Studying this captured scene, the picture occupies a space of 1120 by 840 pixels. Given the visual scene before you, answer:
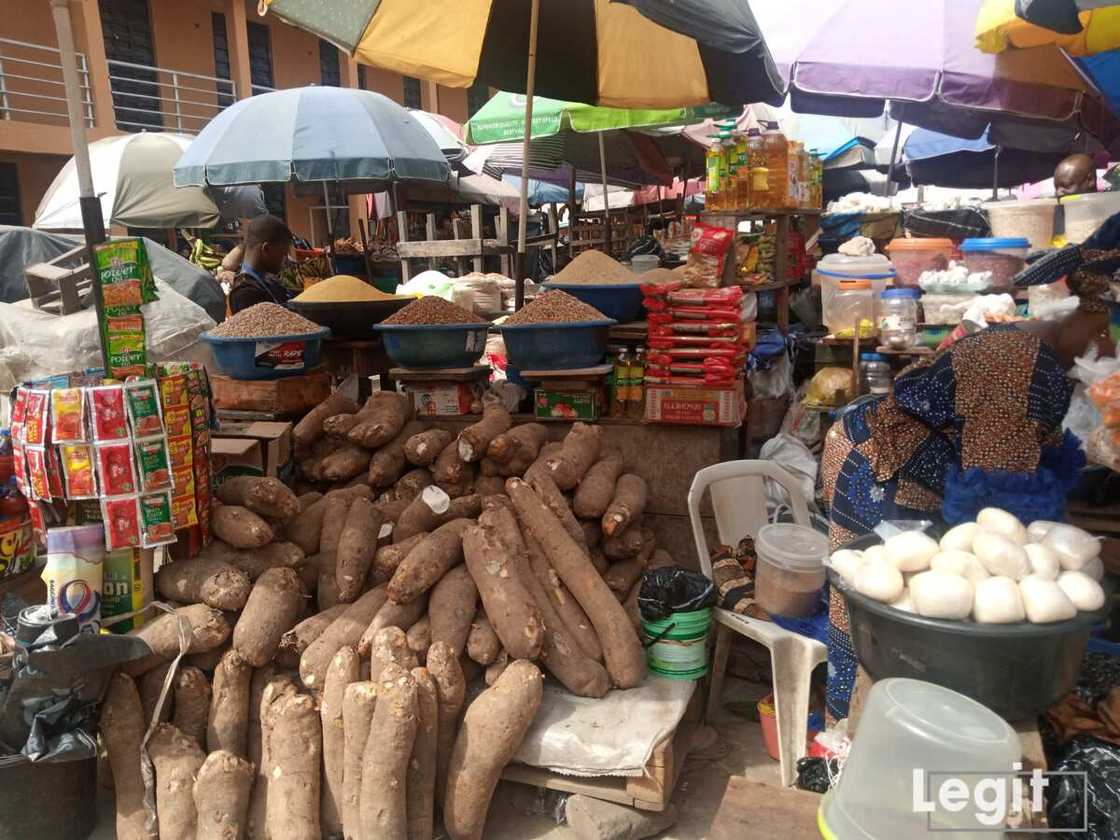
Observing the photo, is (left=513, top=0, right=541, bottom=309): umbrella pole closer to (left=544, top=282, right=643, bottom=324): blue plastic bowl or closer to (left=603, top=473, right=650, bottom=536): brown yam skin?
(left=544, top=282, right=643, bottom=324): blue plastic bowl

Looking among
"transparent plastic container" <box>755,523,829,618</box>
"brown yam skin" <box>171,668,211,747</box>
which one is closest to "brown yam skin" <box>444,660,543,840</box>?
"brown yam skin" <box>171,668,211,747</box>

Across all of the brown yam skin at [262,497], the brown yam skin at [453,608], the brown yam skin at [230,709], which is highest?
the brown yam skin at [262,497]

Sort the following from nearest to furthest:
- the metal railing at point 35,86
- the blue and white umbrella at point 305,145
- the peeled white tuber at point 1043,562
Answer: the peeled white tuber at point 1043,562 → the blue and white umbrella at point 305,145 → the metal railing at point 35,86

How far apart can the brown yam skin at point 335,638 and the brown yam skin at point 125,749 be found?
52 cm

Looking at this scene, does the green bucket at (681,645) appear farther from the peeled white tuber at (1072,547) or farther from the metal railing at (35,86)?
the metal railing at (35,86)

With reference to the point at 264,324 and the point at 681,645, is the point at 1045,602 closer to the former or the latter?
the point at 681,645

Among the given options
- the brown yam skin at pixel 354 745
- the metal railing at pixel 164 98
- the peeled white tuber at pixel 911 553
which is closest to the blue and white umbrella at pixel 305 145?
the brown yam skin at pixel 354 745

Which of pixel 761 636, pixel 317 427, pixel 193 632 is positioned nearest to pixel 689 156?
pixel 317 427

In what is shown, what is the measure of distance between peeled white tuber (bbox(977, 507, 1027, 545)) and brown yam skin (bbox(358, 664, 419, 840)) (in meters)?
1.64

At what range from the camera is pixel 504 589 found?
2.75 meters

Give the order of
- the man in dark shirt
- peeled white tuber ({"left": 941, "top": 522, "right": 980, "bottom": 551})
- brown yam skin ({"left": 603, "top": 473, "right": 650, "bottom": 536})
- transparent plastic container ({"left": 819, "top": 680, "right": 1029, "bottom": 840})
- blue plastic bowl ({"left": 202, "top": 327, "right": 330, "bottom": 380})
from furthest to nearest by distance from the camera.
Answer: the man in dark shirt → blue plastic bowl ({"left": 202, "top": 327, "right": 330, "bottom": 380}) → brown yam skin ({"left": 603, "top": 473, "right": 650, "bottom": 536}) → peeled white tuber ({"left": 941, "top": 522, "right": 980, "bottom": 551}) → transparent plastic container ({"left": 819, "top": 680, "right": 1029, "bottom": 840})

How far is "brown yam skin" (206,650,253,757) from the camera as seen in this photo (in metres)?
2.52

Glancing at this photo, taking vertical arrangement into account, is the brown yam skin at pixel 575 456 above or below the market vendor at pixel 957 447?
below

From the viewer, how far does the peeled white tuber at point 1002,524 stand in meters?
1.85
